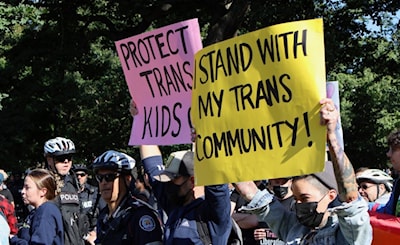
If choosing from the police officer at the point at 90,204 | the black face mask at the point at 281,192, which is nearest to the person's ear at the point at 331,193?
the black face mask at the point at 281,192

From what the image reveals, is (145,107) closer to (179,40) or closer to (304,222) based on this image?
(179,40)

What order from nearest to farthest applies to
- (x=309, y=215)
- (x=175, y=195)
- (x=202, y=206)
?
(x=309, y=215), (x=202, y=206), (x=175, y=195)

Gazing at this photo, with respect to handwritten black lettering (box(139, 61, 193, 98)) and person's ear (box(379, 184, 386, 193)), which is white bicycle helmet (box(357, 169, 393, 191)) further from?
handwritten black lettering (box(139, 61, 193, 98))

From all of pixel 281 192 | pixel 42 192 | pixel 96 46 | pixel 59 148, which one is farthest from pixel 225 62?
pixel 96 46

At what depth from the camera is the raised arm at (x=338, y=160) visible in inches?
120

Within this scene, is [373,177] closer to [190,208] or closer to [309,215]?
[190,208]

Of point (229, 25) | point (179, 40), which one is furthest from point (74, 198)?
point (229, 25)

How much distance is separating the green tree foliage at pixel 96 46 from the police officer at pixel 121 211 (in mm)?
9587

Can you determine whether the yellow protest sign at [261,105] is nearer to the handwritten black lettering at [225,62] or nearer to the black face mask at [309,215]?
the handwritten black lettering at [225,62]

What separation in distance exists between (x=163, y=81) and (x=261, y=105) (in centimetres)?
154

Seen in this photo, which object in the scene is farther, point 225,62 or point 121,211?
point 121,211

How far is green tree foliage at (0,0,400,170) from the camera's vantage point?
16703mm

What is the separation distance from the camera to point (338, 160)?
3080 millimetres

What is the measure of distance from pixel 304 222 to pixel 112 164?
1672 mm
